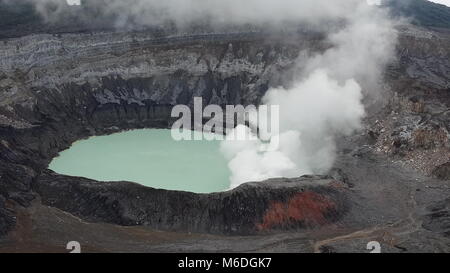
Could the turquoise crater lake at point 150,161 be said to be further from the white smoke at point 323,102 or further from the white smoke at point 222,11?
the white smoke at point 222,11

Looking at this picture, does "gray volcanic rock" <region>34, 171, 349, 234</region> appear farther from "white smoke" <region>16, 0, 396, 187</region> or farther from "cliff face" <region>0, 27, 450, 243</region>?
"white smoke" <region>16, 0, 396, 187</region>

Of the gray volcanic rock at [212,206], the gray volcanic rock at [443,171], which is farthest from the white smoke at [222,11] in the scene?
the gray volcanic rock at [212,206]

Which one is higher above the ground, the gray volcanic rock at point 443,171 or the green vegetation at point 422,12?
the green vegetation at point 422,12

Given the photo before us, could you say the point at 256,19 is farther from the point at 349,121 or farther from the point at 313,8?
the point at 349,121

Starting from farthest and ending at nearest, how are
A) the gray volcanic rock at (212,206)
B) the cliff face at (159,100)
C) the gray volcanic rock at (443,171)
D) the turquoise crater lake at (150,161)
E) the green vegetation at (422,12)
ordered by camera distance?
the green vegetation at (422,12), the turquoise crater lake at (150,161), the gray volcanic rock at (443,171), the cliff face at (159,100), the gray volcanic rock at (212,206)

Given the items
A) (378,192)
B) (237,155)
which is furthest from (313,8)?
(378,192)

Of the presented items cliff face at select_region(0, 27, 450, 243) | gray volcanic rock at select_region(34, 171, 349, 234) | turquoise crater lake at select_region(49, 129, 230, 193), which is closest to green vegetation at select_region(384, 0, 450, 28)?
cliff face at select_region(0, 27, 450, 243)
